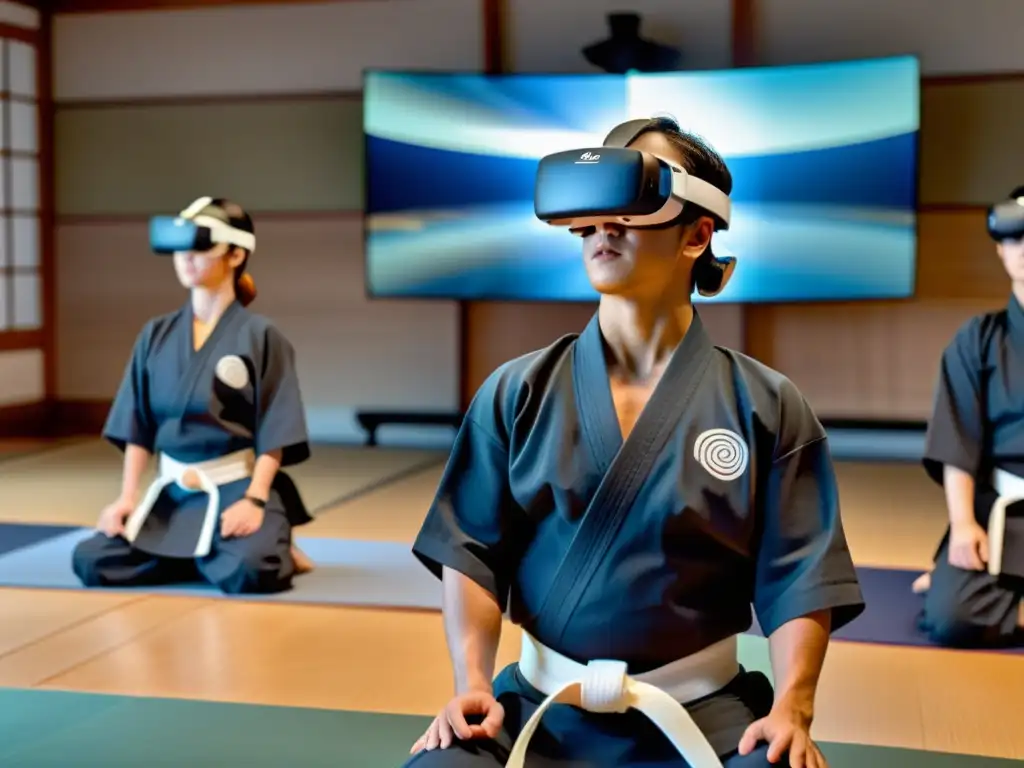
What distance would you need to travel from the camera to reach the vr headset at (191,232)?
3.47 meters

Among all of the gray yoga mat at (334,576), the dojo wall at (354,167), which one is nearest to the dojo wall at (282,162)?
the dojo wall at (354,167)

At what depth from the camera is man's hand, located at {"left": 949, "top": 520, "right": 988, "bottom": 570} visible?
3.05 m

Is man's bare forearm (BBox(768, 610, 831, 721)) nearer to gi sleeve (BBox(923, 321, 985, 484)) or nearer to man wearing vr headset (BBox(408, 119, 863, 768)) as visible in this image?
man wearing vr headset (BBox(408, 119, 863, 768))

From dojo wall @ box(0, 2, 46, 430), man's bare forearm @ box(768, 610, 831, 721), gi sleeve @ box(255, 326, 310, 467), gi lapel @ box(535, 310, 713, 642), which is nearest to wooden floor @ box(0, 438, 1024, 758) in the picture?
gi sleeve @ box(255, 326, 310, 467)

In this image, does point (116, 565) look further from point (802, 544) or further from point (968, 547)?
point (802, 544)

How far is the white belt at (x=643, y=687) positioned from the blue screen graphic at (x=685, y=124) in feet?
14.1

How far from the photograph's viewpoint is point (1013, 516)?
10.3ft

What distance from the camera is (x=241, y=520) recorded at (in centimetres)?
351

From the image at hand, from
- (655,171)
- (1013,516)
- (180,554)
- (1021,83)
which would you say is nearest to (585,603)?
(655,171)

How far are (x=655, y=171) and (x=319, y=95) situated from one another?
5661 mm

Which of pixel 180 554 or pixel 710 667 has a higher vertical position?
pixel 710 667

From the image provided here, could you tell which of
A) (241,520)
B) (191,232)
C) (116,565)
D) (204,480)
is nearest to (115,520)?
(116,565)

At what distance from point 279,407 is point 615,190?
7.48 feet

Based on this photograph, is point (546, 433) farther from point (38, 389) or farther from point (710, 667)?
point (38, 389)
